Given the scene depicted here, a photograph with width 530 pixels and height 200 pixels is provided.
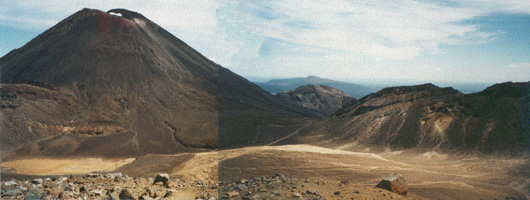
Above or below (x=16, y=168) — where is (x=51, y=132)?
above

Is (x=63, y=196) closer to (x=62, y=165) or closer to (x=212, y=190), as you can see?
(x=212, y=190)

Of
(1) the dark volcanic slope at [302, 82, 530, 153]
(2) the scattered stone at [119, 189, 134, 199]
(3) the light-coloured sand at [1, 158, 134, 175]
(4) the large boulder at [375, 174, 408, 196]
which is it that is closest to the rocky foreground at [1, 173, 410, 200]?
(2) the scattered stone at [119, 189, 134, 199]

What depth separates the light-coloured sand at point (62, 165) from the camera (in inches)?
696

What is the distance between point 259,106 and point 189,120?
11474 millimetres

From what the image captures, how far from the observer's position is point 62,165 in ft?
63.3

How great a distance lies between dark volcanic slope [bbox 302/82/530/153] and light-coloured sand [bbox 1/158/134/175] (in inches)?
565

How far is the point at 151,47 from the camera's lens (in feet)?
124

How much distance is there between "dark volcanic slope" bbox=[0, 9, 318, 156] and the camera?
78.8 feet

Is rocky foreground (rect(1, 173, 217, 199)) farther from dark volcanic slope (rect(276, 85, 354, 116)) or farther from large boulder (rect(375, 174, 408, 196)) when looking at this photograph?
dark volcanic slope (rect(276, 85, 354, 116))

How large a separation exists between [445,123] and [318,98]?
49111 mm

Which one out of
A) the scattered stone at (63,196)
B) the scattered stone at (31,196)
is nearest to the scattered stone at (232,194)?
the scattered stone at (63,196)

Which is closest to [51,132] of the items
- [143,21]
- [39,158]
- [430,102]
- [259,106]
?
[39,158]

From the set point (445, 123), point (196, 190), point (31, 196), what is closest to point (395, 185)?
point (196, 190)

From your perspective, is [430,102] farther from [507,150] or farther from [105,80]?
[105,80]
